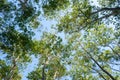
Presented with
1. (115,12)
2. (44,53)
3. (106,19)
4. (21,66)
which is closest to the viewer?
(115,12)

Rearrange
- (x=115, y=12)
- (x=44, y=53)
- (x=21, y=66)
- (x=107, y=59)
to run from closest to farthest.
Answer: (x=115, y=12) → (x=107, y=59) → (x=44, y=53) → (x=21, y=66)

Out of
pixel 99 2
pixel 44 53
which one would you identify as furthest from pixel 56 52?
pixel 99 2

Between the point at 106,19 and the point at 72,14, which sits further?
the point at 72,14

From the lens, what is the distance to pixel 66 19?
797 inches

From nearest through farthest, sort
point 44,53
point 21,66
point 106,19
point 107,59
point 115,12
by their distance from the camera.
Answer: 1. point 115,12
2. point 106,19
3. point 107,59
4. point 44,53
5. point 21,66

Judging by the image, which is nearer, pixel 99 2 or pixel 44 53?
pixel 99 2

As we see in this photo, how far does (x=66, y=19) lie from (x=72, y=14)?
711mm

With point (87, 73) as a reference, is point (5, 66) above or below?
above

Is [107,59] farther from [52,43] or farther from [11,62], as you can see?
[11,62]

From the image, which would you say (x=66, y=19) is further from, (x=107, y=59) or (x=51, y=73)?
(x=51, y=73)

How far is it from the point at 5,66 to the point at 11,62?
740 millimetres

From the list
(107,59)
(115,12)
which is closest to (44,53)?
(107,59)

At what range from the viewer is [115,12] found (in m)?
16.1

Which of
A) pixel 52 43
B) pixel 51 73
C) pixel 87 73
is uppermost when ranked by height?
pixel 52 43
